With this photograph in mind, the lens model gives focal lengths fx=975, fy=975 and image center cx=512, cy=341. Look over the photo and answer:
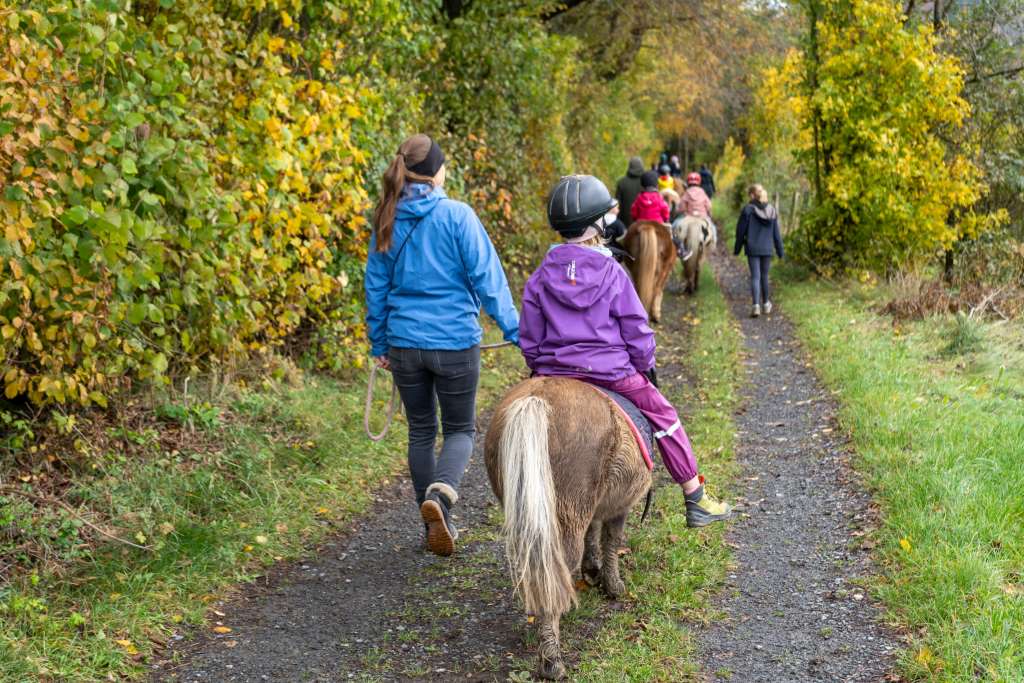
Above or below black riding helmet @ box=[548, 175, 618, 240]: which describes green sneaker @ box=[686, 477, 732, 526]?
below

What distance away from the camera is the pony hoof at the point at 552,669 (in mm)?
4078

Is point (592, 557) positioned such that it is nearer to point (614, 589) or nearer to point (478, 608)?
point (614, 589)

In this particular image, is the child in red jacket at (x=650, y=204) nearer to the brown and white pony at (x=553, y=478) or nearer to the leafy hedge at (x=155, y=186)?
the leafy hedge at (x=155, y=186)

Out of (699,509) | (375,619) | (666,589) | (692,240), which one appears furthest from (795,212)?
(375,619)

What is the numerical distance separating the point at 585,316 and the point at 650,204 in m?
9.21

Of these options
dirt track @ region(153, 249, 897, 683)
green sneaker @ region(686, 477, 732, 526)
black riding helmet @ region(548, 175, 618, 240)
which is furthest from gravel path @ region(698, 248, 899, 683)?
black riding helmet @ region(548, 175, 618, 240)

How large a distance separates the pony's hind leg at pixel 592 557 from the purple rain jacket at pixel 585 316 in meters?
0.87

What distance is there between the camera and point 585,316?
14.7 ft

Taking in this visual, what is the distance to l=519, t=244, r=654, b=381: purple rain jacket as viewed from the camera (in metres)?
4.43

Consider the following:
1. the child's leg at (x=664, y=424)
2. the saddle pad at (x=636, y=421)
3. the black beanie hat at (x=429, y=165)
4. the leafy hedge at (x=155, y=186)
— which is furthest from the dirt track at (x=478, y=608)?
the black beanie hat at (x=429, y=165)

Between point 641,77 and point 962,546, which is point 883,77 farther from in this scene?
point 641,77

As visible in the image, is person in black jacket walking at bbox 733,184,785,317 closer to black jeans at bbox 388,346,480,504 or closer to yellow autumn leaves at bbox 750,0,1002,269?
yellow autumn leaves at bbox 750,0,1002,269

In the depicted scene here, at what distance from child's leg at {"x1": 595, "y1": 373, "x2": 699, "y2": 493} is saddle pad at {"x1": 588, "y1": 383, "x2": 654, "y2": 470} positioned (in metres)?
0.04

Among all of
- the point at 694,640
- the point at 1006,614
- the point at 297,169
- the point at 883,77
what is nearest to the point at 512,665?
the point at 694,640
